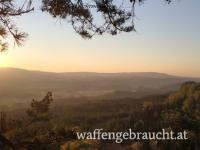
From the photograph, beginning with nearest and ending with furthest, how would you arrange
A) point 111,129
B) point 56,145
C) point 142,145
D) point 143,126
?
point 56,145, point 142,145, point 143,126, point 111,129

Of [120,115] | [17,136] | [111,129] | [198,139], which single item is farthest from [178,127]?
[120,115]

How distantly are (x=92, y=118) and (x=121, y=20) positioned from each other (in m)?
128

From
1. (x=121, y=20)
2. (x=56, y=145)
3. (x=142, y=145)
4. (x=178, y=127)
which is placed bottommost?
(x=142, y=145)

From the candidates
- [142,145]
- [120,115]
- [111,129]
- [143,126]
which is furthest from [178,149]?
[120,115]

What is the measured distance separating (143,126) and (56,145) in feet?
321

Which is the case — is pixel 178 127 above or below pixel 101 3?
below

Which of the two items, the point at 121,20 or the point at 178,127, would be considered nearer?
the point at 121,20

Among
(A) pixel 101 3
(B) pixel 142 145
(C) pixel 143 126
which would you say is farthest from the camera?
(C) pixel 143 126

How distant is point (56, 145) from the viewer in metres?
8.52

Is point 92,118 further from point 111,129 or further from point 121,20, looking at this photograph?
point 121,20

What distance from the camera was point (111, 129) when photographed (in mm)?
113938

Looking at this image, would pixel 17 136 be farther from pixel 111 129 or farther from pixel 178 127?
pixel 111 129

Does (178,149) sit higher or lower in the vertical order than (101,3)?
lower

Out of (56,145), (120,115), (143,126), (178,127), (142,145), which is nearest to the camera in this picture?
(56,145)
